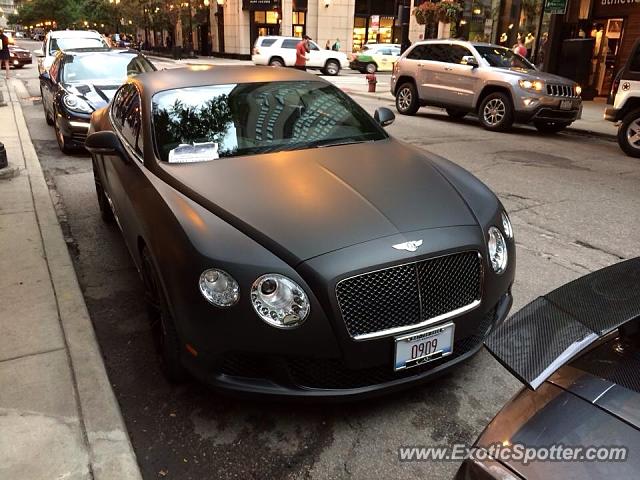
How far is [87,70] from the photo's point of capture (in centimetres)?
954

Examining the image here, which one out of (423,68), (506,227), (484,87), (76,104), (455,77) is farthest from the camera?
(423,68)

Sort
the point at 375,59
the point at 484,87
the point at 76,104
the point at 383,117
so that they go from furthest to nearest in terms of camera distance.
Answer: the point at 375,59
the point at 484,87
the point at 76,104
the point at 383,117

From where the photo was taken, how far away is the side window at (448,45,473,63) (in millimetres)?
12617

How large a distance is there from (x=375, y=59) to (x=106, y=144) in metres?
28.6

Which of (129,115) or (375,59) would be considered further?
(375,59)

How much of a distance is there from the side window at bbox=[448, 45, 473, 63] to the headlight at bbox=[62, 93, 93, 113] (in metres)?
8.26

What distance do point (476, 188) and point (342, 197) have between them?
949 mm

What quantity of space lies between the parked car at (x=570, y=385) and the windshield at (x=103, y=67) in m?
8.98

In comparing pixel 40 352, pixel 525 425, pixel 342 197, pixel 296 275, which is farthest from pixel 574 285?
pixel 40 352

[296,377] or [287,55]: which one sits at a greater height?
[287,55]

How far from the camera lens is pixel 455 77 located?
41.3 feet

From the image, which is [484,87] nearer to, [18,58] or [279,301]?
[279,301]

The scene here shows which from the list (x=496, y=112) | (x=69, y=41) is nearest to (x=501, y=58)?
(x=496, y=112)

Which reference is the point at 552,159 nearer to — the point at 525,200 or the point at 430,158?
the point at 525,200
